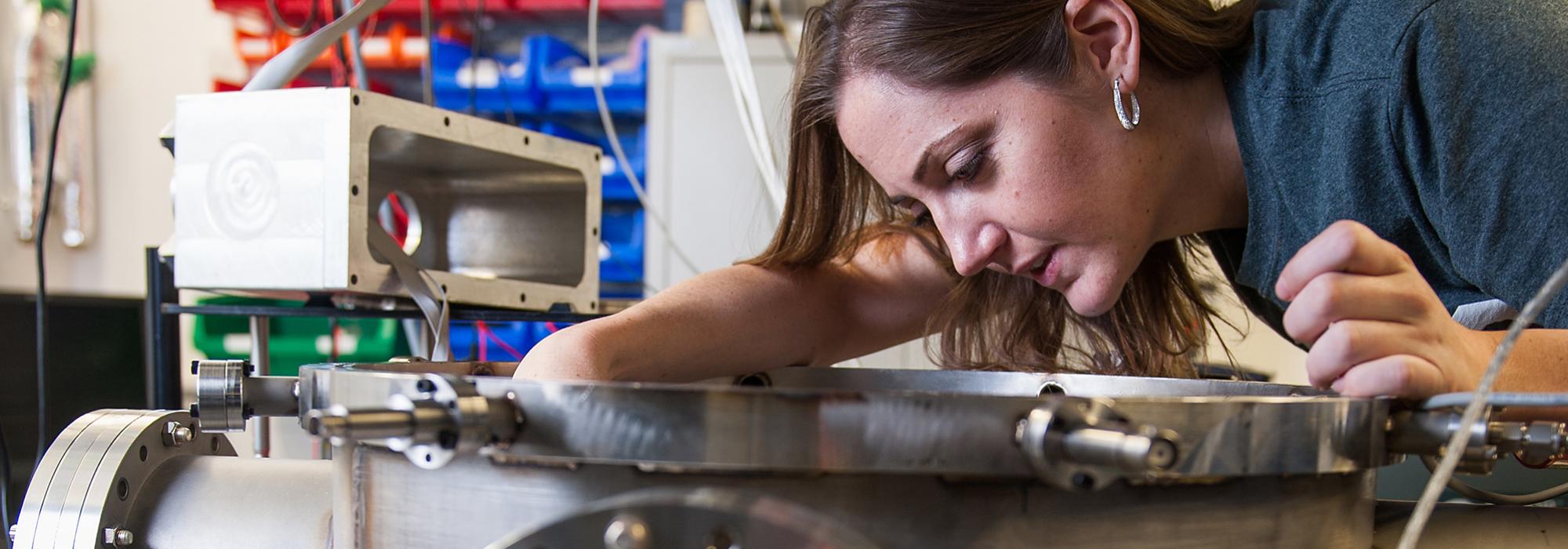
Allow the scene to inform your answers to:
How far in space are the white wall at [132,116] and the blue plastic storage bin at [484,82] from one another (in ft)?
2.69

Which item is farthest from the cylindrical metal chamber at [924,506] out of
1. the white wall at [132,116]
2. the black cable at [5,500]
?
the white wall at [132,116]

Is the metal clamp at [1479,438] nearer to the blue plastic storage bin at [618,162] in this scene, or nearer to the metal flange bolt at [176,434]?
the metal flange bolt at [176,434]

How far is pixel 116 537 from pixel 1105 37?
2.08 ft

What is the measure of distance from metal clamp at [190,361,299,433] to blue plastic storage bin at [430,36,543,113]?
1.80 metres

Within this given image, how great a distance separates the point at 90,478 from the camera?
0.46 meters

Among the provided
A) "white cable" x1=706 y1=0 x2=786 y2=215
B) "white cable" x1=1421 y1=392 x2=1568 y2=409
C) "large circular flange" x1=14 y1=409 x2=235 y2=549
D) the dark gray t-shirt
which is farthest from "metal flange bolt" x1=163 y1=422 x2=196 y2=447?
"white cable" x1=706 y1=0 x2=786 y2=215

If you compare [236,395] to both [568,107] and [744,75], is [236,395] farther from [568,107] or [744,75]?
[568,107]

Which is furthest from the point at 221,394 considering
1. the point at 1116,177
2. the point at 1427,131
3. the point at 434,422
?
the point at 1427,131

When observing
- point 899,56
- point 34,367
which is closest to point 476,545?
point 899,56

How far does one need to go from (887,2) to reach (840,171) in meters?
0.17

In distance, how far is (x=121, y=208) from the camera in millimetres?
2859

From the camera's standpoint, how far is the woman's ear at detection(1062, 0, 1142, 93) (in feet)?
2.47

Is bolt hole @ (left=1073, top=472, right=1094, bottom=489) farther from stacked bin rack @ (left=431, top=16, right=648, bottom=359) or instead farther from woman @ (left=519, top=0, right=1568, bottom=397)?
stacked bin rack @ (left=431, top=16, right=648, bottom=359)

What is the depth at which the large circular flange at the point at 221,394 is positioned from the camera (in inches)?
18.6
